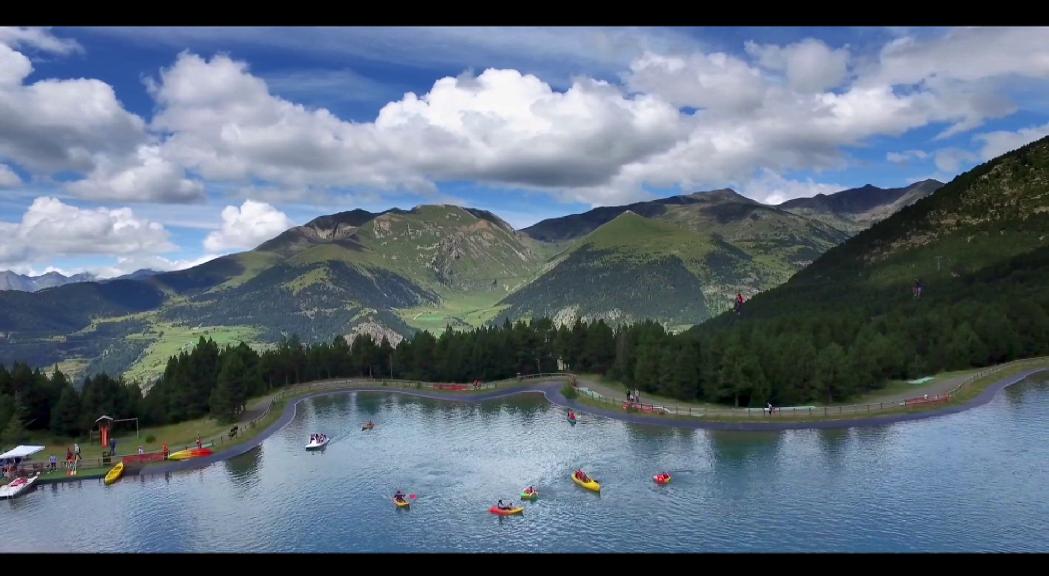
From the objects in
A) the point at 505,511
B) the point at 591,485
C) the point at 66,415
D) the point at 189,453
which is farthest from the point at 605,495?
the point at 66,415

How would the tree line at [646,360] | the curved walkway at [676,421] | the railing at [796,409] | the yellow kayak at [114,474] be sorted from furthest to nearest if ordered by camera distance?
the tree line at [646,360] < the railing at [796,409] < the curved walkway at [676,421] < the yellow kayak at [114,474]

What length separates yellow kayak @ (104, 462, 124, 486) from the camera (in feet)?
267

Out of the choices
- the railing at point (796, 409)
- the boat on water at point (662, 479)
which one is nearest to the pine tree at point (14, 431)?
the boat on water at point (662, 479)

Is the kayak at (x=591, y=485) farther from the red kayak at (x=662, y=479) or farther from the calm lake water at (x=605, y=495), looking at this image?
the red kayak at (x=662, y=479)

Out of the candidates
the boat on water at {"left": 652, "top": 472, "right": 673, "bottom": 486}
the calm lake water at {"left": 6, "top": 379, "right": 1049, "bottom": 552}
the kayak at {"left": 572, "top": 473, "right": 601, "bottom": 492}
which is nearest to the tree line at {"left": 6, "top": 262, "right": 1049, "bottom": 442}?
the calm lake water at {"left": 6, "top": 379, "right": 1049, "bottom": 552}

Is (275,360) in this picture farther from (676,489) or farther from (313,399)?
(676,489)

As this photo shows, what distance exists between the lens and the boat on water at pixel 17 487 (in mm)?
76438

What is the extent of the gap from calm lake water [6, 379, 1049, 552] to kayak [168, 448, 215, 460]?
4.00 m

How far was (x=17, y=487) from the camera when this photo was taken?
3059 inches

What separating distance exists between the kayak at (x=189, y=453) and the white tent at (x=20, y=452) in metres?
16.8

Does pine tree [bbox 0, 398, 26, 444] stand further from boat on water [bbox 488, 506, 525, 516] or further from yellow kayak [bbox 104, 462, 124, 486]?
boat on water [bbox 488, 506, 525, 516]

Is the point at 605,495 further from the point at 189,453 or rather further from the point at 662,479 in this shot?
the point at 189,453

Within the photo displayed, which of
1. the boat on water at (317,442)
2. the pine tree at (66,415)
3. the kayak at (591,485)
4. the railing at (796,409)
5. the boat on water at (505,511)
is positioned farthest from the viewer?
the railing at (796,409)

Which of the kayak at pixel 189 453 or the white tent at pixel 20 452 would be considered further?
the kayak at pixel 189 453
